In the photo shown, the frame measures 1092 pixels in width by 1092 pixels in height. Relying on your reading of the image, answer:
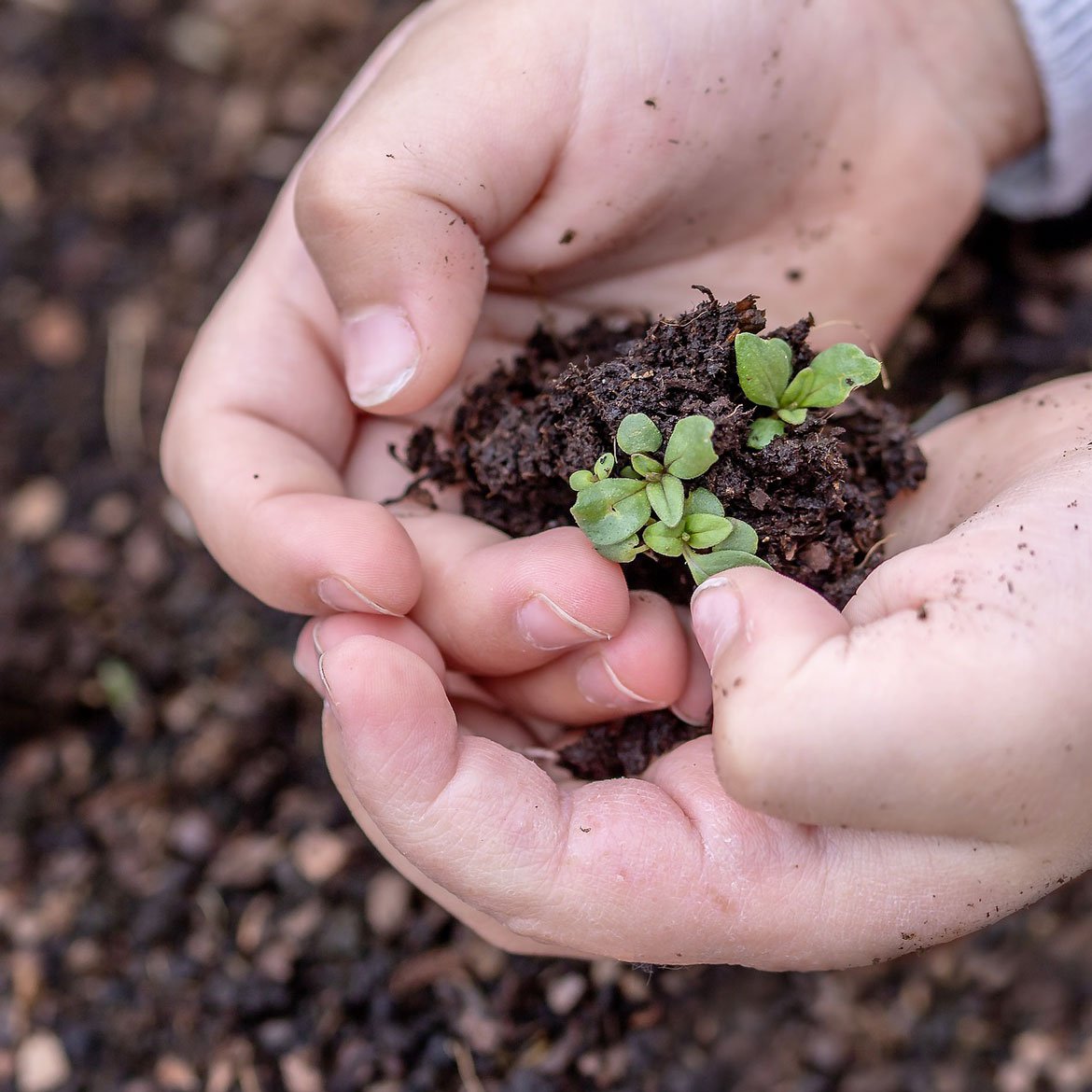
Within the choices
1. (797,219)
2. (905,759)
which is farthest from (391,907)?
(797,219)

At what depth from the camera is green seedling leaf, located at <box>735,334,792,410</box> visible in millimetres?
1790

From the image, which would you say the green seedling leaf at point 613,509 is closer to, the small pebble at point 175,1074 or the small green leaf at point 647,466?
the small green leaf at point 647,466

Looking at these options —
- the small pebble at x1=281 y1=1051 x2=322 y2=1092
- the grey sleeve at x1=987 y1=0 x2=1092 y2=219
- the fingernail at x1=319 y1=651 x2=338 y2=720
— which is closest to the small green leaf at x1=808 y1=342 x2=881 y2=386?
the fingernail at x1=319 y1=651 x2=338 y2=720

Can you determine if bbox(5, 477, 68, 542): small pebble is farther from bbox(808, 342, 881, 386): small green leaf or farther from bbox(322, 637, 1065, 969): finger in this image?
bbox(808, 342, 881, 386): small green leaf

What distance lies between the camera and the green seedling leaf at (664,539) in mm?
1794

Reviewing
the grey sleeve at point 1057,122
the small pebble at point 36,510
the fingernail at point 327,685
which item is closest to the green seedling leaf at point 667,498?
the fingernail at point 327,685

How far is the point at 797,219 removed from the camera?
99.6 inches

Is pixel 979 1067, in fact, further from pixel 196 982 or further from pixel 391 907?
pixel 196 982

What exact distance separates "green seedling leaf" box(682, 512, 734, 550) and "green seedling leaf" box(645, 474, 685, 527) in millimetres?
25

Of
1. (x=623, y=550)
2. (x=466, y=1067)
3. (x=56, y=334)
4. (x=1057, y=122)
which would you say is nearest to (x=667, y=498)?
(x=623, y=550)

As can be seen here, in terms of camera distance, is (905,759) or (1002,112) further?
(1002,112)

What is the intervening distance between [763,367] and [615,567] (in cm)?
44

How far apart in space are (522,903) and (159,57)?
145 inches

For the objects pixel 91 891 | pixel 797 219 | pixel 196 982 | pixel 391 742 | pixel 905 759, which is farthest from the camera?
pixel 91 891
